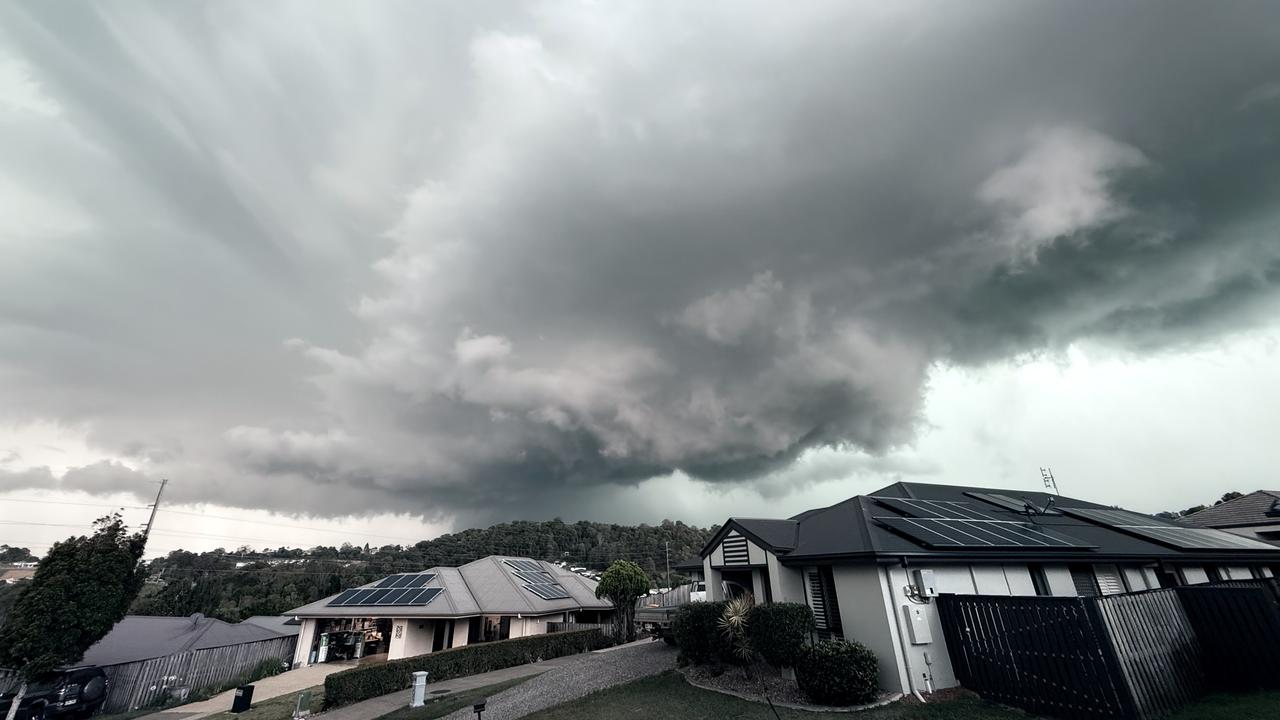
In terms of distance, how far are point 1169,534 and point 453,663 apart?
32496mm

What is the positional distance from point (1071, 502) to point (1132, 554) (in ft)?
40.0

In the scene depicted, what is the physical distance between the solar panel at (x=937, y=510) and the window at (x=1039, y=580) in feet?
9.55

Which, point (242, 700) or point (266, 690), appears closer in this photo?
point (242, 700)

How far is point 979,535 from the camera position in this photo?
52.5ft

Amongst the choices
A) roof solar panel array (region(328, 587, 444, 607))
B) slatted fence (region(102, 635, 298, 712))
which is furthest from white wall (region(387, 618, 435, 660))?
slatted fence (region(102, 635, 298, 712))

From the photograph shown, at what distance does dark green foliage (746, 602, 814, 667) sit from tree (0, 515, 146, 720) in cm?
2855

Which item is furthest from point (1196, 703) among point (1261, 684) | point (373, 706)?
point (373, 706)

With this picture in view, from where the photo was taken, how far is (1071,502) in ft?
87.4

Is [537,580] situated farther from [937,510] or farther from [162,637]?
[937,510]

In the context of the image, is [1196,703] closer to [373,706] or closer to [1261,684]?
[1261,684]

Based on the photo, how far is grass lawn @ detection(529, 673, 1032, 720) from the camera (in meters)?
11.1

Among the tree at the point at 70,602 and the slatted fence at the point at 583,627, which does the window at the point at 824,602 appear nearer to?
the slatted fence at the point at 583,627

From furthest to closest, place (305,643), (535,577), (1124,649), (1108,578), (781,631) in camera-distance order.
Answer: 1. (535,577)
2. (305,643)
3. (1108,578)
4. (781,631)
5. (1124,649)

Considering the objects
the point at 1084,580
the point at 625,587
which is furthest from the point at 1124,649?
the point at 625,587
